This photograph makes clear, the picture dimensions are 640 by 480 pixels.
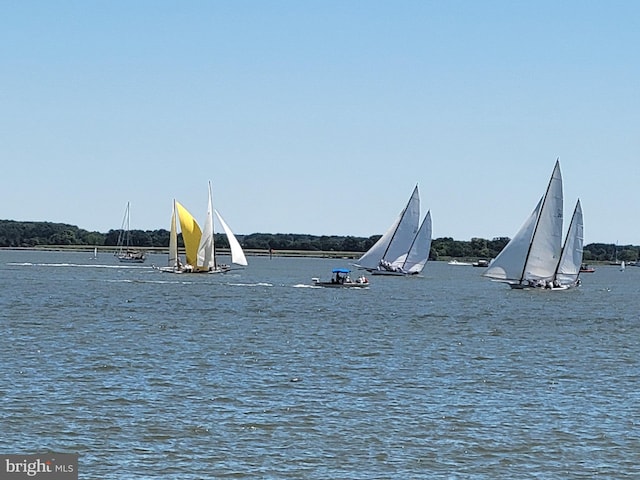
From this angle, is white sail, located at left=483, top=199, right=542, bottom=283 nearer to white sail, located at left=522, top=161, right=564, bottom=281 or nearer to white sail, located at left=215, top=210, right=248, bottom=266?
white sail, located at left=522, top=161, right=564, bottom=281

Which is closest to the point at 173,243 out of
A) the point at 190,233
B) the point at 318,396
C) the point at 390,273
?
the point at 190,233

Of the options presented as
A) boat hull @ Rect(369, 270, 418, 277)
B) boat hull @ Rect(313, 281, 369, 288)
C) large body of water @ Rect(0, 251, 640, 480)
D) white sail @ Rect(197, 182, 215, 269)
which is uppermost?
white sail @ Rect(197, 182, 215, 269)

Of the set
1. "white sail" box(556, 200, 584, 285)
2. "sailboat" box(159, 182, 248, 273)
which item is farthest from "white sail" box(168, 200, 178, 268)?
"white sail" box(556, 200, 584, 285)

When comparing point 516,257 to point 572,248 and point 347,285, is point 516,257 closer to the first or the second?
point 572,248

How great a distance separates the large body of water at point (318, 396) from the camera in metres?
22.8

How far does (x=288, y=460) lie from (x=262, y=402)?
237 inches

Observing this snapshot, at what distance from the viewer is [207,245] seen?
108m

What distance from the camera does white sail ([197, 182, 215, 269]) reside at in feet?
350

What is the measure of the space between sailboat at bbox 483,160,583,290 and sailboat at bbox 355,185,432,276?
2610cm

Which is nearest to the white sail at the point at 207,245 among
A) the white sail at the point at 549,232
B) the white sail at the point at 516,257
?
the white sail at the point at 516,257

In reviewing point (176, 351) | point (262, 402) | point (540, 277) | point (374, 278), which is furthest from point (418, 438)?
point (374, 278)

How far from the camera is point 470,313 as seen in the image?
68.8 meters

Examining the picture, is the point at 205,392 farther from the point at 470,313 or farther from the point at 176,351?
the point at 470,313

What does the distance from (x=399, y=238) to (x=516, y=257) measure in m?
28.8
